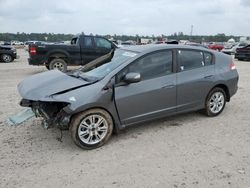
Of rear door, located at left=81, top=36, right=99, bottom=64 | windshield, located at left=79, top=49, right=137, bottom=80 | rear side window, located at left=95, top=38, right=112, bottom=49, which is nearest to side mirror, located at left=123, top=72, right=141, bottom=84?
windshield, located at left=79, top=49, right=137, bottom=80

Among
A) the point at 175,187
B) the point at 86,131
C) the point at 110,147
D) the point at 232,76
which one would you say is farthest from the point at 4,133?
the point at 232,76

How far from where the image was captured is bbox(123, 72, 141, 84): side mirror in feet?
15.1

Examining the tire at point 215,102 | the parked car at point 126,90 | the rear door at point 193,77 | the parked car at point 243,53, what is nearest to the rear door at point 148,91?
the parked car at point 126,90

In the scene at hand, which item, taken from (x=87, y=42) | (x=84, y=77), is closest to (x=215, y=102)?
(x=84, y=77)

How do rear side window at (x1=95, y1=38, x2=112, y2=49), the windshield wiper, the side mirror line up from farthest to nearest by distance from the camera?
rear side window at (x1=95, y1=38, x2=112, y2=49) < the windshield wiper < the side mirror

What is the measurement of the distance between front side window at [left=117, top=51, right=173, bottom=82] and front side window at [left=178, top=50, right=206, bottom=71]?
25 cm

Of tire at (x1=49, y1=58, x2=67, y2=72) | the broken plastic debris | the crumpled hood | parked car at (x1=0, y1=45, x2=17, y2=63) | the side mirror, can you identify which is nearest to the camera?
the crumpled hood

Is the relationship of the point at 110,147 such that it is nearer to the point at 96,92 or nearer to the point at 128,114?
the point at 128,114

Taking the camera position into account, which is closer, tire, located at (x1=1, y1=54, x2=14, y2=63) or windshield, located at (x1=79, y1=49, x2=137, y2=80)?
windshield, located at (x1=79, y1=49, x2=137, y2=80)

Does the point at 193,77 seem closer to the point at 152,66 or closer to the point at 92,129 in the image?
the point at 152,66

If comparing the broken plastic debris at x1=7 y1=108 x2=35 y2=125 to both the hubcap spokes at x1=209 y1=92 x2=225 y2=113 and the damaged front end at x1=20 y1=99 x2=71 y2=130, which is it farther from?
the hubcap spokes at x1=209 y1=92 x2=225 y2=113

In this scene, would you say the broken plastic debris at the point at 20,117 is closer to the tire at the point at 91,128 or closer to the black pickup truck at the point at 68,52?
the tire at the point at 91,128

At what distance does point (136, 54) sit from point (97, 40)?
845 cm

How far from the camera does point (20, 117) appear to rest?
590cm
